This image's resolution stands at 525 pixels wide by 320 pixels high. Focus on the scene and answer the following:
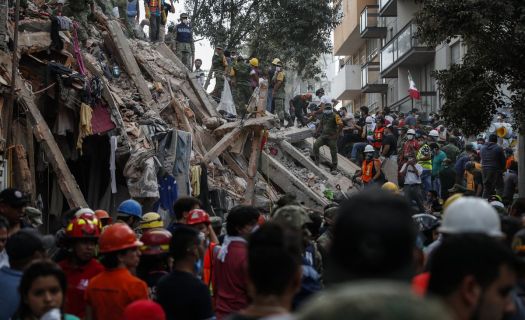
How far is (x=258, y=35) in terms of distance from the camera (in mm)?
37969

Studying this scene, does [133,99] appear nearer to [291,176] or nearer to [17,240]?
[291,176]

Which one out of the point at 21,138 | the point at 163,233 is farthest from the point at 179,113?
the point at 163,233

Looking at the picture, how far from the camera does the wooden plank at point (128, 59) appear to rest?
19.1 meters

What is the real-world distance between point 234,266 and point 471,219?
10.2 feet

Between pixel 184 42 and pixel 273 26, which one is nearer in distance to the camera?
pixel 184 42

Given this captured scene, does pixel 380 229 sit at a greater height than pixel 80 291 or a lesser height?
greater

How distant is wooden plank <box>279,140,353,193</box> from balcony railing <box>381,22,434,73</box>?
13.3 m

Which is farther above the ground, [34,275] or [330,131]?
[330,131]

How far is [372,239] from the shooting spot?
2.29 m

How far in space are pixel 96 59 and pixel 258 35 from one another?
19934mm

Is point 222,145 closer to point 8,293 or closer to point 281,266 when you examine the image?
point 8,293

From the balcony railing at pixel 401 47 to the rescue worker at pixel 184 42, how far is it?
1206cm

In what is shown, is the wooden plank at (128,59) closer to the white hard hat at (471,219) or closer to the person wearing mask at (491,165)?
the person wearing mask at (491,165)

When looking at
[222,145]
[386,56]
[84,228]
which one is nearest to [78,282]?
[84,228]
